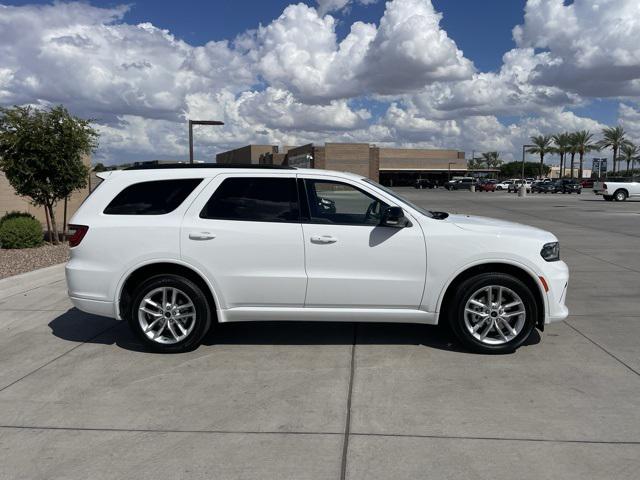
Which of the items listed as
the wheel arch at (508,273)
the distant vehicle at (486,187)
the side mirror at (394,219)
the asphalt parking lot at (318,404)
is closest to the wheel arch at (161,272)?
the asphalt parking lot at (318,404)

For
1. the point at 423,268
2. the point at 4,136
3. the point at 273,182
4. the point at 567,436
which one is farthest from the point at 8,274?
the point at 567,436

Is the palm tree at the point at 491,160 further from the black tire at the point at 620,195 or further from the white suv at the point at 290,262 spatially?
the white suv at the point at 290,262

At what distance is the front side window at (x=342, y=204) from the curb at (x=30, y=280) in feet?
16.7

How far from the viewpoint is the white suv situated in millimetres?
5395

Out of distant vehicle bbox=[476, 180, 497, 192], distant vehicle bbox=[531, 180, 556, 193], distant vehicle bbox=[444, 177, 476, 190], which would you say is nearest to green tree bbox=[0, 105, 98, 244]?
distant vehicle bbox=[531, 180, 556, 193]

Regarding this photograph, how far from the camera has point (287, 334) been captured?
20.5 ft

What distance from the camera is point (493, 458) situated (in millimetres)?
3580

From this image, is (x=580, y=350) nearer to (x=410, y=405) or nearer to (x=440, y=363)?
(x=440, y=363)

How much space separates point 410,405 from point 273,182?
8.18ft

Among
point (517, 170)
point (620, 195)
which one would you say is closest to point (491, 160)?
point (517, 170)

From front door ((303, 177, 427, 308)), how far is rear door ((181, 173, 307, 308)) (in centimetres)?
15

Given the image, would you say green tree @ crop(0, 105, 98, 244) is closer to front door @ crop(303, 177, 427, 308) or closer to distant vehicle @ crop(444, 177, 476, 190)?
front door @ crop(303, 177, 427, 308)

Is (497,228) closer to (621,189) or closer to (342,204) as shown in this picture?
(342,204)

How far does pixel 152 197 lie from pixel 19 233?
786 centimetres
